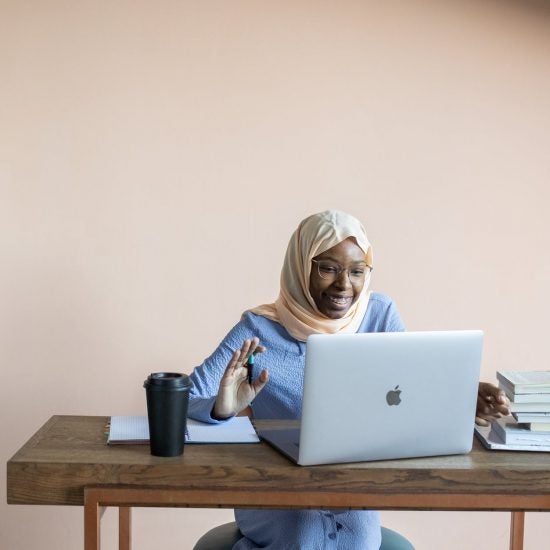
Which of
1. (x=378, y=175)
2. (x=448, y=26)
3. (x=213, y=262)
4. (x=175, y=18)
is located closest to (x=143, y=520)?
(x=213, y=262)

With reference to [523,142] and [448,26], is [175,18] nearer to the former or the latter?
[448,26]

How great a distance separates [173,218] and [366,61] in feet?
2.92

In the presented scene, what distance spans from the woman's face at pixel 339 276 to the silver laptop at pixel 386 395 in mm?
659

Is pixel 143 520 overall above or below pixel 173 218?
below

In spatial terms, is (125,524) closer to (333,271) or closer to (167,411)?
(167,411)

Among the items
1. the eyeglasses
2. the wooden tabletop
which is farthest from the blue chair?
the eyeglasses

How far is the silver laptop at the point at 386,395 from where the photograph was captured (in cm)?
167

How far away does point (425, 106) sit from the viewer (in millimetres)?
3184

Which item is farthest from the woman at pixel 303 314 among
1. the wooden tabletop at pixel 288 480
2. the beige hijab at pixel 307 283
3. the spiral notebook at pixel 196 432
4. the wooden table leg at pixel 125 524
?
the wooden tabletop at pixel 288 480

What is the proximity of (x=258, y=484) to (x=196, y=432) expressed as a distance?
31 centimetres

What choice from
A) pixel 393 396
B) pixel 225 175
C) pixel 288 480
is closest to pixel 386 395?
pixel 393 396

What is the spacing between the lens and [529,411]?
74.6 inches

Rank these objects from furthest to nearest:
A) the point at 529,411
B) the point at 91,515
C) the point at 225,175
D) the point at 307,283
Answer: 1. the point at 225,175
2. the point at 307,283
3. the point at 529,411
4. the point at 91,515

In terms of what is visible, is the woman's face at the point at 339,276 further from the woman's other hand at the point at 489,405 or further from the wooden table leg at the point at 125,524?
the wooden table leg at the point at 125,524
